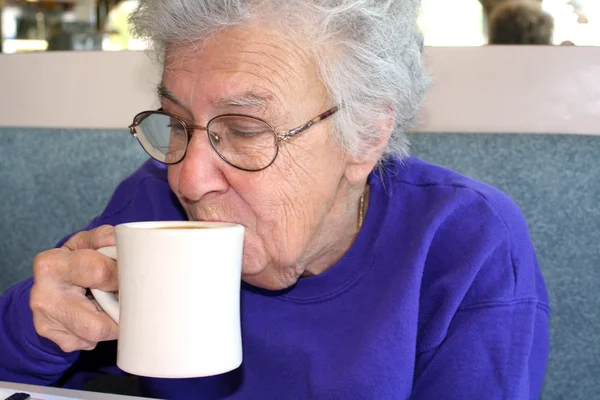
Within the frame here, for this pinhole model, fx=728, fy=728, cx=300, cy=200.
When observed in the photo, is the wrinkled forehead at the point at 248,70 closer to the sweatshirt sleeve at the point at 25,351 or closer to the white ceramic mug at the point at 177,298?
the white ceramic mug at the point at 177,298

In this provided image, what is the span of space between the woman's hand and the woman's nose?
0.14m

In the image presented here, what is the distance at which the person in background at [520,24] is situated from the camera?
1521mm

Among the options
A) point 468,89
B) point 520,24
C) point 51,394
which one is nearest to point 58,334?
point 51,394

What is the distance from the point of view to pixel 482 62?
141 cm

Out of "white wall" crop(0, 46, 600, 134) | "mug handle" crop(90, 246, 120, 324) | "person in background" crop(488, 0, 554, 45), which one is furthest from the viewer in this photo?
"person in background" crop(488, 0, 554, 45)

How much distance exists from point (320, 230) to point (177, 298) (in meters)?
0.38

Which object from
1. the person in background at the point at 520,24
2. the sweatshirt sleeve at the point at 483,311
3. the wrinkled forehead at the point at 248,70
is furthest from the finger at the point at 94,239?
the person in background at the point at 520,24

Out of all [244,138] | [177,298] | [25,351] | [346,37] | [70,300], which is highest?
[346,37]

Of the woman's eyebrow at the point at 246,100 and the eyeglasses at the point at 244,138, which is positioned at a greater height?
the woman's eyebrow at the point at 246,100

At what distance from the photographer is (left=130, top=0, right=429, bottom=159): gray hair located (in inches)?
38.6

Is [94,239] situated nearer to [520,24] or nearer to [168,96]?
[168,96]

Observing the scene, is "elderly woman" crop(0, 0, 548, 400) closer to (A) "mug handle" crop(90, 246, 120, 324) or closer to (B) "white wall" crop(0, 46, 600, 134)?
(A) "mug handle" crop(90, 246, 120, 324)

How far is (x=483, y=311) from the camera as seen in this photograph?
3.28ft

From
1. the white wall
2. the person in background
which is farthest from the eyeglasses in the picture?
the person in background
